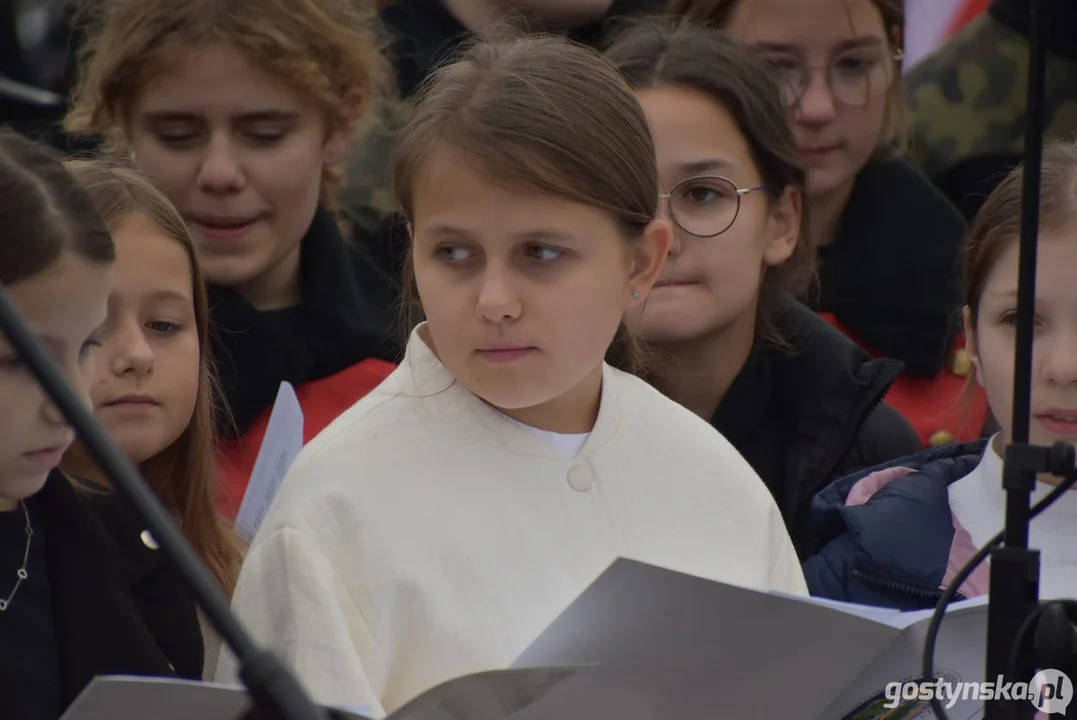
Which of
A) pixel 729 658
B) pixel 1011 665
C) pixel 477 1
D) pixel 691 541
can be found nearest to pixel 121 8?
pixel 477 1

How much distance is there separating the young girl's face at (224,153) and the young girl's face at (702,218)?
0.65 meters

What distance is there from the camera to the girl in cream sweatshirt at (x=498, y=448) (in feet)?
6.29

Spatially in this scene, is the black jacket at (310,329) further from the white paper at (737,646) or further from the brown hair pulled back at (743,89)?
the white paper at (737,646)

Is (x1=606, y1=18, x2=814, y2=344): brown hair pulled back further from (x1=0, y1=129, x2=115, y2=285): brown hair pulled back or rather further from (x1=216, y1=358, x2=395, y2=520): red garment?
(x1=0, y1=129, x2=115, y2=285): brown hair pulled back

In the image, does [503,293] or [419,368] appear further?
[419,368]

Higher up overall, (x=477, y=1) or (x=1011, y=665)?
(x=477, y=1)

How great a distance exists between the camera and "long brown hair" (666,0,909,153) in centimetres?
343

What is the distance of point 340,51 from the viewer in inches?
Result: 124

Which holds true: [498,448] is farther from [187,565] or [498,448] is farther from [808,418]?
[187,565]

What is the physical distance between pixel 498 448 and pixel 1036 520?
805 mm

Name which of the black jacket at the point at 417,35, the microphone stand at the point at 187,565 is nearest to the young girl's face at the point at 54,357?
the microphone stand at the point at 187,565

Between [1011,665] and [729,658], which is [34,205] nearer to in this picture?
[729,658]

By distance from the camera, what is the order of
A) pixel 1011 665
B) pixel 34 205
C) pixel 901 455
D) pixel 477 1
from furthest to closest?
pixel 477 1 → pixel 901 455 → pixel 34 205 → pixel 1011 665

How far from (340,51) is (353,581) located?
149cm
